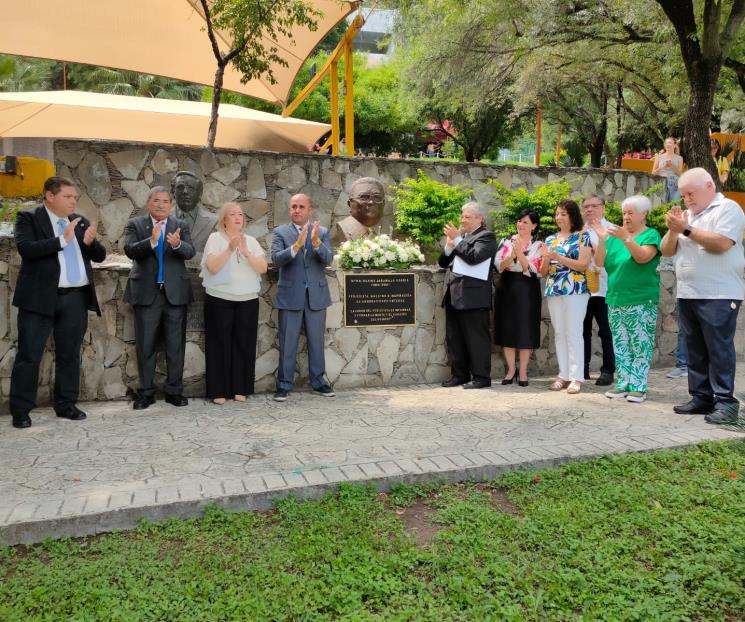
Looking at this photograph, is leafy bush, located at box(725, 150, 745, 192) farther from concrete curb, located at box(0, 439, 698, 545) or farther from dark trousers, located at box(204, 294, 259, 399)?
dark trousers, located at box(204, 294, 259, 399)

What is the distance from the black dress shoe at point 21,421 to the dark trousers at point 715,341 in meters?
5.82

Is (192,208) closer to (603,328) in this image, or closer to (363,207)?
(363,207)

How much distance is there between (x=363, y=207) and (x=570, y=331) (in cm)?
369

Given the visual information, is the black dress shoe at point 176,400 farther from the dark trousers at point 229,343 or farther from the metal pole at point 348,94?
the metal pole at point 348,94

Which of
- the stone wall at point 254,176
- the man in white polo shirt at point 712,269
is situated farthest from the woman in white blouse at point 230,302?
the man in white polo shirt at point 712,269

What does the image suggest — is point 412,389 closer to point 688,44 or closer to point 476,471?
point 476,471

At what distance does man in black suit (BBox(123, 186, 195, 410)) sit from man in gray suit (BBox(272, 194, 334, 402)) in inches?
35.8

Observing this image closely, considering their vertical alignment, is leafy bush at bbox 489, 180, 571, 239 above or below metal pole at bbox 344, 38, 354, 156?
below

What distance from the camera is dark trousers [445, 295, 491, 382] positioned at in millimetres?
7113

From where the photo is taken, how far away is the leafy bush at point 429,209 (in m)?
8.84

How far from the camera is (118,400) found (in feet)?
21.1

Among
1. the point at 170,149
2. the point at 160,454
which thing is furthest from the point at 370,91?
the point at 160,454

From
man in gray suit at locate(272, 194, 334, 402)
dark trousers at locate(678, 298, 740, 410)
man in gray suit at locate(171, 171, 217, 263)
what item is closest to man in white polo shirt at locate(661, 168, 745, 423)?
dark trousers at locate(678, 298, 740, 410)

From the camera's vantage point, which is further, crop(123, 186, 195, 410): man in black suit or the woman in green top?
the woman in green top
